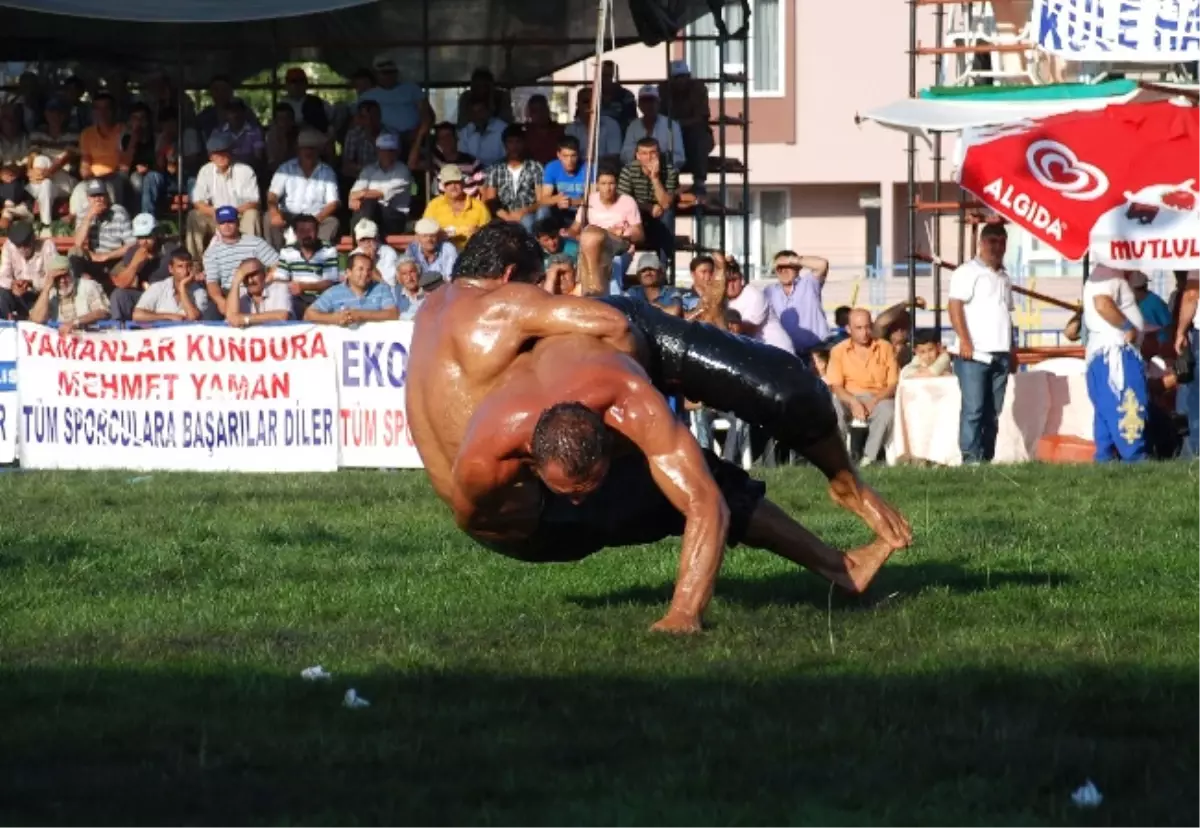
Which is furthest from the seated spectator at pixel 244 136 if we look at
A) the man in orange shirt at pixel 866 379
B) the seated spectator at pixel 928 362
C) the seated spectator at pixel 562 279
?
the seated spectator at pixel 928 362

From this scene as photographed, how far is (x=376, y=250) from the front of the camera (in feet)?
58.7

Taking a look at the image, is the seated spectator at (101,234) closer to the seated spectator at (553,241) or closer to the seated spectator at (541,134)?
the seated spectator at (541,134)

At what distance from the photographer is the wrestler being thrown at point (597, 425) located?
7242 millimetres

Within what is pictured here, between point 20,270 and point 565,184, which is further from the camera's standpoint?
point 20,270

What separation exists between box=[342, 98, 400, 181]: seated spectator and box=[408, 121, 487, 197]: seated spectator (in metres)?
0.25

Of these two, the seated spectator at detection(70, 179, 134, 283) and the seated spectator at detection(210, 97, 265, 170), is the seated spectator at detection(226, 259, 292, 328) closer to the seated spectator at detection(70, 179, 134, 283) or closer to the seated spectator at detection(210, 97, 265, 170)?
the seated spectator at detection(70, 179, 134, 283)

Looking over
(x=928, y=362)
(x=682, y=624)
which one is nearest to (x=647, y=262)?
(x=928, y=362)

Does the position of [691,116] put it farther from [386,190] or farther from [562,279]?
[562,279]

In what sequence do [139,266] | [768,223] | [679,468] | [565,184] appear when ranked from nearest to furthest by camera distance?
[679,468] < [565,184] < [139,266] < [768,223]

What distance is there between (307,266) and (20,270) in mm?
2769

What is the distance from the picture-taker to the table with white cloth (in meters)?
16.7

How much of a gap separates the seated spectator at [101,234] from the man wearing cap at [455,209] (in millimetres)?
2955

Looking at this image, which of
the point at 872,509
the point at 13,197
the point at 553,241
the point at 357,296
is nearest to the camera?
the point at 872,509

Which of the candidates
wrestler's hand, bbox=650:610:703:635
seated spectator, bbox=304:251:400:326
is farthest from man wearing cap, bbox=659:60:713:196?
wrestler's hand, bbox=650:610:703:635
